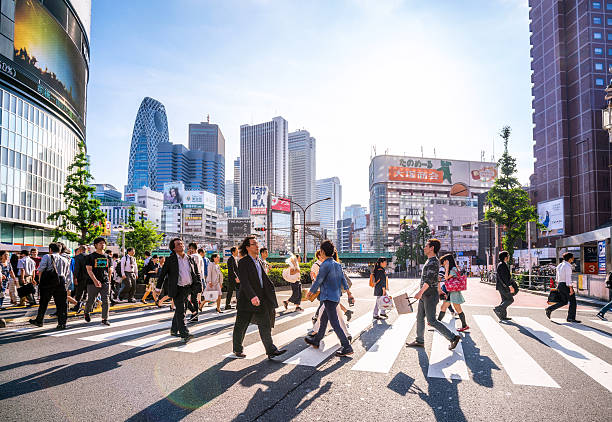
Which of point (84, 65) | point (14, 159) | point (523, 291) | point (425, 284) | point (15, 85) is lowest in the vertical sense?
point (523, 291)

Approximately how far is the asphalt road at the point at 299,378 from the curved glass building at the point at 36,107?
3758cm

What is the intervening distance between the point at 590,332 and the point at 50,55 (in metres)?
54.6

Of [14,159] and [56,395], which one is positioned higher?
[14,159]

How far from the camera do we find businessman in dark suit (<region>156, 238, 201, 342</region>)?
7182 millimetres

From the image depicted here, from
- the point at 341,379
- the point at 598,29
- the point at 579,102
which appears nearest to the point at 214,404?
the point at 341,379

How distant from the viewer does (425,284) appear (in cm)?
693

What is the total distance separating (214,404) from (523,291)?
75.0 feet

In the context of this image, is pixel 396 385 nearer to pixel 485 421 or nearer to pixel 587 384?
pixel 485 421

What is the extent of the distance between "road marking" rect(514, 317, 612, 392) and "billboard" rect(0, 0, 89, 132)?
48.6m

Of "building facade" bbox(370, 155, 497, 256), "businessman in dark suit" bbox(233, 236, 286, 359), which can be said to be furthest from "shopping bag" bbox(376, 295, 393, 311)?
"building facade" bbox(370, 155, 497, 256)

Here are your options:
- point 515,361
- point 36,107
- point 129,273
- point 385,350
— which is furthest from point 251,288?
point 36,107

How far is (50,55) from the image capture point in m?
45.5

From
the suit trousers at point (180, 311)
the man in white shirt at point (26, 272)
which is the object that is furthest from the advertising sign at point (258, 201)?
the suit trousers at point (180, 311)

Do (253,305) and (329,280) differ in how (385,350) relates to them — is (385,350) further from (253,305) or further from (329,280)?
(253,305)
